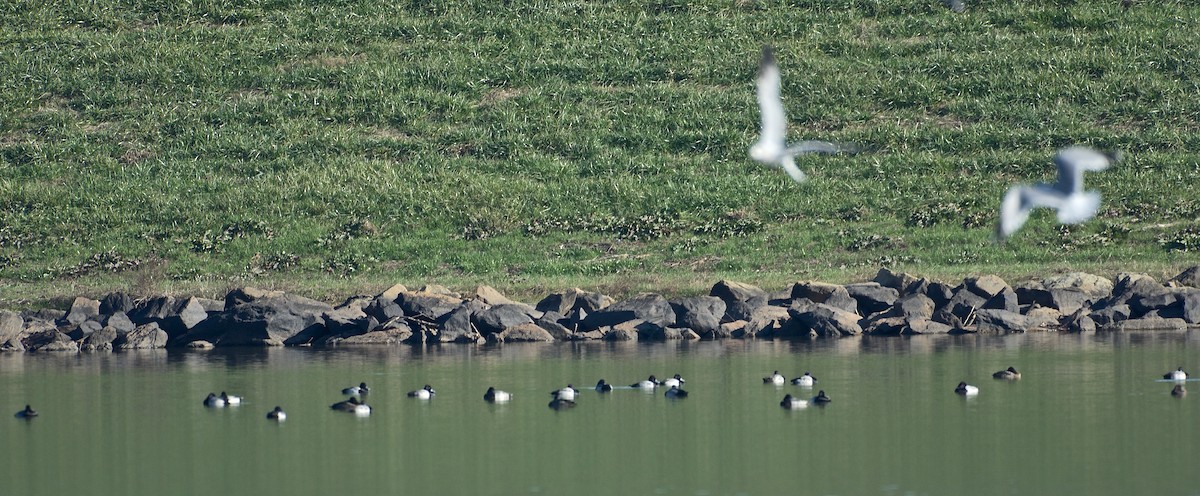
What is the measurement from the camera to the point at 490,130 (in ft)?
166

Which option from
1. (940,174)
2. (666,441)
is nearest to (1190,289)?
(940,174)

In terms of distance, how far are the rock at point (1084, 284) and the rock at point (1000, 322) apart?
1.54 metres

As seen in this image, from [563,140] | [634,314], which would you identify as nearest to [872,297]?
[634,314]

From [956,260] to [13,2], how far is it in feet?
122

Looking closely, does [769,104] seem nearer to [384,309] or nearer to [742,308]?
[742,308]

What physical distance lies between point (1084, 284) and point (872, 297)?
432 centimetres

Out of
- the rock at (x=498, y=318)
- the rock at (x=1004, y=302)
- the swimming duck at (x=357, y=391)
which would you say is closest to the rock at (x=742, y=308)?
the rock at (x=498, y=318)

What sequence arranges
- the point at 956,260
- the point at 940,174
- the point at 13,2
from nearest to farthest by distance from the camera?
the point at 956,260, the point at 940,174, the point at 13,2

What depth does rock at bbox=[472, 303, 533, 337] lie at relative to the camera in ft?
109

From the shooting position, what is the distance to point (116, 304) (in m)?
35.6

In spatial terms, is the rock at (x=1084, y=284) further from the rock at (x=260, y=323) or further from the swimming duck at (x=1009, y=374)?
the rock at (x=260, y=323)

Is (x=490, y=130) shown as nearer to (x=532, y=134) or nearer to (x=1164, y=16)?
(x=532, y=134)

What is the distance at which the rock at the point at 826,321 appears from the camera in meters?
32.7

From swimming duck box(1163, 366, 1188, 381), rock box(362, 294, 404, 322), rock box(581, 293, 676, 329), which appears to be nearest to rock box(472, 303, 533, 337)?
rock box(581, 293, 676, 329)
